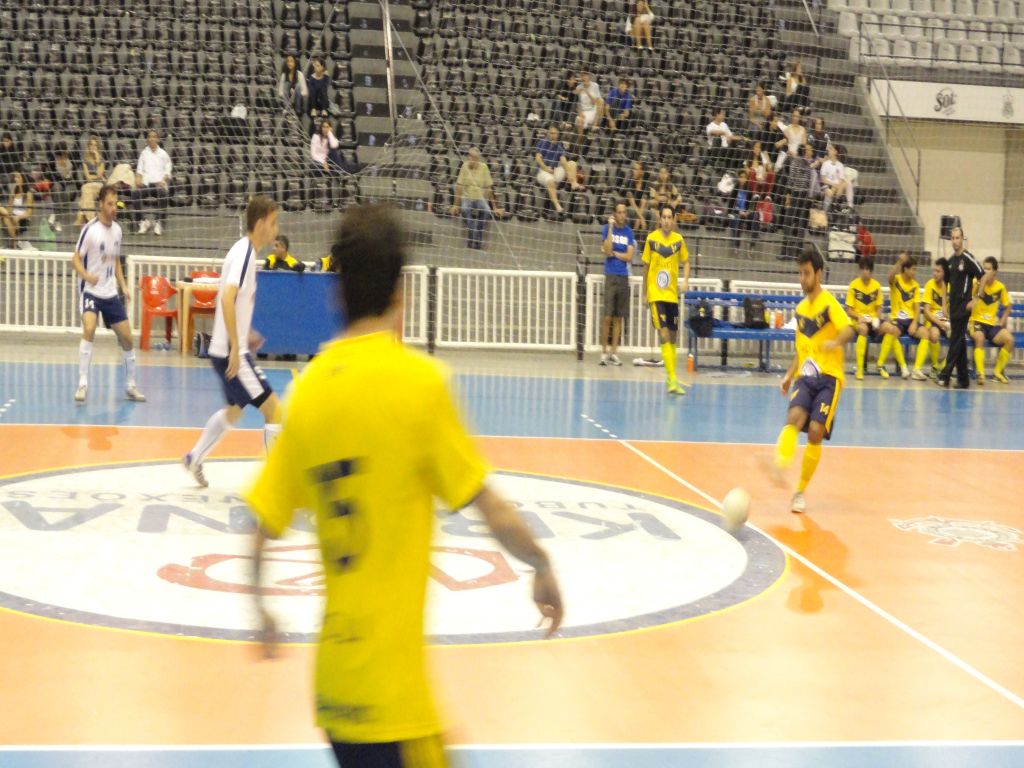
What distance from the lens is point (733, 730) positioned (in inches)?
197

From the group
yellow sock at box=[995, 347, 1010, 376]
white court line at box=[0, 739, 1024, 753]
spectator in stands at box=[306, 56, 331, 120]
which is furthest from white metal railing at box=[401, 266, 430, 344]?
white court line at box=[0, 739, 1024, 753]

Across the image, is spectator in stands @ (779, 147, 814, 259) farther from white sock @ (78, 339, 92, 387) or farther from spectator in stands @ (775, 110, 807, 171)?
white sock @ (78, 339, 92, 387)

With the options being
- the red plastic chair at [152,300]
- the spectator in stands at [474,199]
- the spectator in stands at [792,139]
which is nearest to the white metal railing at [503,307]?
the spectator in stands at [474,199]

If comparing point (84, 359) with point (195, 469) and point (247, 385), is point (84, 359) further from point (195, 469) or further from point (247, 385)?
point (247, 385)

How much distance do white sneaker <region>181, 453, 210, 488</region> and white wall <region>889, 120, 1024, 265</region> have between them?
21.7m

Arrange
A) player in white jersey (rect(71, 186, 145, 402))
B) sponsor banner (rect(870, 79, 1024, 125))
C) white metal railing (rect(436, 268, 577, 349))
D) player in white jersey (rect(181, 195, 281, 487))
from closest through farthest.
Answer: player in white jersey (rect(181, 195, 281, 487)) < player in white jersey (rect(71, 186, 145, 402)) < white metal railing (rect(436, 268, 577, 349)) < sponsor banner (rect(870, 79, 1024, 125))

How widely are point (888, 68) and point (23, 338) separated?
17661 millimetres

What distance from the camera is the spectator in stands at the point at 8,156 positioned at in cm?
2095

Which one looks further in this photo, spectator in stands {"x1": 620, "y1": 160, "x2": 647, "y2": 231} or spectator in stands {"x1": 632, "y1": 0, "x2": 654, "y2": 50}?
spectator in stands {"x1": 632, "y1": 0, "x2": 654, "y2": 50}

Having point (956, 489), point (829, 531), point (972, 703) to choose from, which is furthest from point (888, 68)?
point (972, 703)

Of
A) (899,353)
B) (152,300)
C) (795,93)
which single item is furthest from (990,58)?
(152,300)

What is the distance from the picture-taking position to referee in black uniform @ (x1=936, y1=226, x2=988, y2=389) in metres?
17.8

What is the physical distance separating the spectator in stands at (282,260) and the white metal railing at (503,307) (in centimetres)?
277

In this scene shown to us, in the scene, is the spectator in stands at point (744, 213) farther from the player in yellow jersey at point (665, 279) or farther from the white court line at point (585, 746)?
the white court line at point (585, 746)
